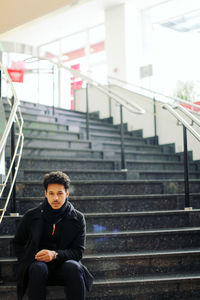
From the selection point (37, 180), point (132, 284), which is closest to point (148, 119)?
point (37, 180)

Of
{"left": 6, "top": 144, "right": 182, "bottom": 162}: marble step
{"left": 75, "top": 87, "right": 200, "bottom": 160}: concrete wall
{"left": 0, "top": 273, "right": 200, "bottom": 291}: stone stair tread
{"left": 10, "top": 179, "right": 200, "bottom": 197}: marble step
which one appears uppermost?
{"left": 75, "top": 87, "right": 200, "bottom": 160}: concrete wall

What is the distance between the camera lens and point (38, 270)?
2561 mm

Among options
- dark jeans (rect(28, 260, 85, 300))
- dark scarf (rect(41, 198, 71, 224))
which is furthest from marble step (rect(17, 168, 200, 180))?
dark jeans (rect(28, 260, 85, 300))

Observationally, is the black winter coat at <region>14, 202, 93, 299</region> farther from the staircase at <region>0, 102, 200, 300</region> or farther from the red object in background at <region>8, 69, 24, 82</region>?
the red object in background at <region>8, 69, 24, 82</region>

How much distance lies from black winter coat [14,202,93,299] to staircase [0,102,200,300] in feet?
0.76

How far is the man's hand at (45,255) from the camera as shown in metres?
2.63

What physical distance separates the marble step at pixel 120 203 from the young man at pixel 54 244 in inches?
28.1

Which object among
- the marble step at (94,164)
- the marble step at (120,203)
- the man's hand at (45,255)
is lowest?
the man's hand at (45,255)

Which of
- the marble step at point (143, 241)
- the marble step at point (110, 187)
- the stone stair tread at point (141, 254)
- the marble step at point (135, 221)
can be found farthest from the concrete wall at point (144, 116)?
the stone stair tread at point (141, 254)

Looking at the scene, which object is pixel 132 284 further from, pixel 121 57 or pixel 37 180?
pixel 121 57

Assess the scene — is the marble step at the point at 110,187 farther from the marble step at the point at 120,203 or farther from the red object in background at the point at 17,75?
the red object in background at the point at 17,75

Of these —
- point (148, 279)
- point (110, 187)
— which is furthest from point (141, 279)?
point (110, 187)

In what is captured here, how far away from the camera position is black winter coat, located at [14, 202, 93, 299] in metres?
2.69

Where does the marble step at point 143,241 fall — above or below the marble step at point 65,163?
below
